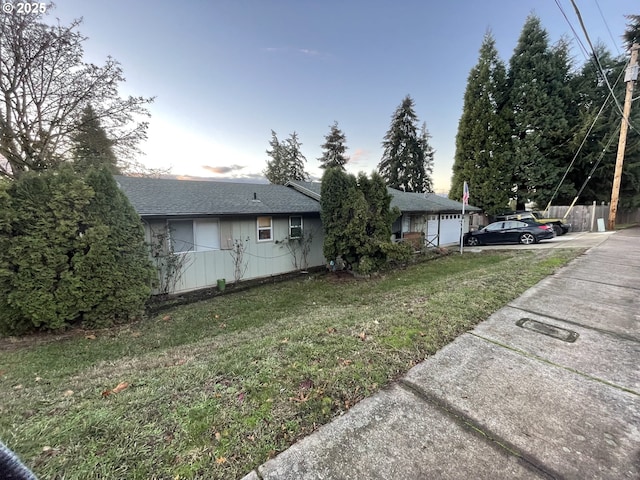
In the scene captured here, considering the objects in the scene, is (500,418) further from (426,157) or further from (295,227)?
(426,157)

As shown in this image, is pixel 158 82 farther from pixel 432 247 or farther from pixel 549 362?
pixel 432 247

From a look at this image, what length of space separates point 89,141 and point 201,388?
16102 millimetres

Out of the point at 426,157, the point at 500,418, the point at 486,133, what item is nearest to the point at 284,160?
the point at 426,157

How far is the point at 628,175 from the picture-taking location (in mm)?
19297

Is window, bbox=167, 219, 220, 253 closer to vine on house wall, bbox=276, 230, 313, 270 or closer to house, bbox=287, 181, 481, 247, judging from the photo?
vine on house wall, bbox=276, 230, 313, 270

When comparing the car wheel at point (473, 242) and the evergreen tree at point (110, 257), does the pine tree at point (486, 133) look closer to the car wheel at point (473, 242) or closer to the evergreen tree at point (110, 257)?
the car wheel at point (473, 242)

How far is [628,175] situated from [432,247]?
18107 mm

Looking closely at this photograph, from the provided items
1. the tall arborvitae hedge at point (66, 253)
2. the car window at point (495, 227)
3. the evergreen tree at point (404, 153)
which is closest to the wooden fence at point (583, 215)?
the car window at point (495, 227)

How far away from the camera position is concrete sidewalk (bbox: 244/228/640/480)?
5.15ft

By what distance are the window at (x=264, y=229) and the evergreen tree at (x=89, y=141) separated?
9.06 metres

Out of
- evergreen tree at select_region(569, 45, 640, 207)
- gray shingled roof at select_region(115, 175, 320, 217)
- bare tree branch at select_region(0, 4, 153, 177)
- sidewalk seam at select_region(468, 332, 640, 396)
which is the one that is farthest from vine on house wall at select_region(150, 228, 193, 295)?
evergreen tree at select_region(569, 45, 640, 207)

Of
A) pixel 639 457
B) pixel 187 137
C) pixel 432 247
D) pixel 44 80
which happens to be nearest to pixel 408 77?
pixel 432 247

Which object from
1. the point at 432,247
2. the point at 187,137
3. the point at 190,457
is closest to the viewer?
the point at 190,457

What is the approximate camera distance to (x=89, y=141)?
1295cm
